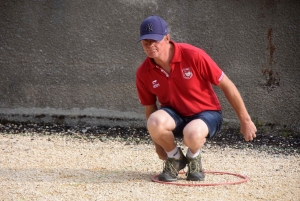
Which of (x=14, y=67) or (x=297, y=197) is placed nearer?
(x=297, y=197)

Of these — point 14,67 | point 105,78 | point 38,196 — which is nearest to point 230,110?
point 105,78

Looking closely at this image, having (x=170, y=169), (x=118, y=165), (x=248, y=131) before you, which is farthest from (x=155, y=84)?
(x=118, y=165)

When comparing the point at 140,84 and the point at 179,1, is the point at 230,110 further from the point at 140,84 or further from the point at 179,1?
the point at 140,84

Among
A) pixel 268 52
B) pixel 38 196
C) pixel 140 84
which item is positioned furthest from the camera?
pixel 268 52

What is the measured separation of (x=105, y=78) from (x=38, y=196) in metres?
3.11

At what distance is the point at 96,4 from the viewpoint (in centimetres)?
702

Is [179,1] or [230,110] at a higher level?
[179,1]

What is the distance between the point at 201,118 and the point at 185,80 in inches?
12.7

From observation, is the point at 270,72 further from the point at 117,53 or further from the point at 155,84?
the point at 155,84

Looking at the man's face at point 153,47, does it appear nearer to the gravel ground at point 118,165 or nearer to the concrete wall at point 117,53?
the gravel ground at point 118,165

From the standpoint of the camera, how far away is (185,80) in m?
4.56

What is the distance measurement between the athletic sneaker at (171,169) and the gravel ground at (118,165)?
0.31 feet

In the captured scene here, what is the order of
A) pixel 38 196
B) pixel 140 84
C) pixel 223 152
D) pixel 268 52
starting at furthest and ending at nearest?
pixel 268 52, pixel 223 152, pixel 140 84, pixel 38 196

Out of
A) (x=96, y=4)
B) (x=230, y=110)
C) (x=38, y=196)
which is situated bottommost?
(x=38, y=196)
